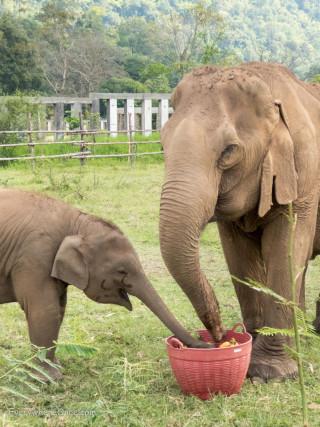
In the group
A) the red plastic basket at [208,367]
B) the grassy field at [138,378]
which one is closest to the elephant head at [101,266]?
the grassy field at [138,378]

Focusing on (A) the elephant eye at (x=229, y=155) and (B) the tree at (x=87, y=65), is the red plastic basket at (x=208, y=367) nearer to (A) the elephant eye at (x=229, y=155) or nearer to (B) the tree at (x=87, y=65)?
(A) the elephant eye at (x=229, y=155)

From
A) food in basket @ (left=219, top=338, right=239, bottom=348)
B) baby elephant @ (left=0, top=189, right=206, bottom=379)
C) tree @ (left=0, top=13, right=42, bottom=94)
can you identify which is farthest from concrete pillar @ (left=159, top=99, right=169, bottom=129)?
food in basket @ (left=219, top=338, right=239, bottom=348)

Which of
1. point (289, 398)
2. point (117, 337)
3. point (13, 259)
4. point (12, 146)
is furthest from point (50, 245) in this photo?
point (12, 146)

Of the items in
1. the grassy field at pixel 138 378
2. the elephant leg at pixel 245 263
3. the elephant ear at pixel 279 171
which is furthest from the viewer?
the elephant leg at pixel 245 263

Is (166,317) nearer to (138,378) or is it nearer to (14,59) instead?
(138,378)

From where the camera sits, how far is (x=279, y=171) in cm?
500

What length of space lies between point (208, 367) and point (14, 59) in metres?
41.6

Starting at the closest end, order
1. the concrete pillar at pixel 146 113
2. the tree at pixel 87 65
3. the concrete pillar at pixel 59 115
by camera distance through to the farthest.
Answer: the concrete pillar at pixel 59 115, the concrete pillar at pixel 146 113, the tree at pixel 87 65

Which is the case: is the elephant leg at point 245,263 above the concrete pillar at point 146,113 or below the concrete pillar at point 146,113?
above

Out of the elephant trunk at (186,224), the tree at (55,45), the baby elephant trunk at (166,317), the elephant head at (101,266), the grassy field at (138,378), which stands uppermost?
the elephant trunk at (186,224)

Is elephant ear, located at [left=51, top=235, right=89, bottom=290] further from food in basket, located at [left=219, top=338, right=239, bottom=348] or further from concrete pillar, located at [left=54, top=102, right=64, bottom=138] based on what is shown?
concrete pillar, located at [left=54, top=102, right=64, bottom=138]

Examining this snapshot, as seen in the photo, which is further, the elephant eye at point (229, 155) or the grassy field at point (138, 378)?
the elephant eye at point (229, 155)

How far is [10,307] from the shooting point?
24.2 ft

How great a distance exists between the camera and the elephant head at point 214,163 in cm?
456
